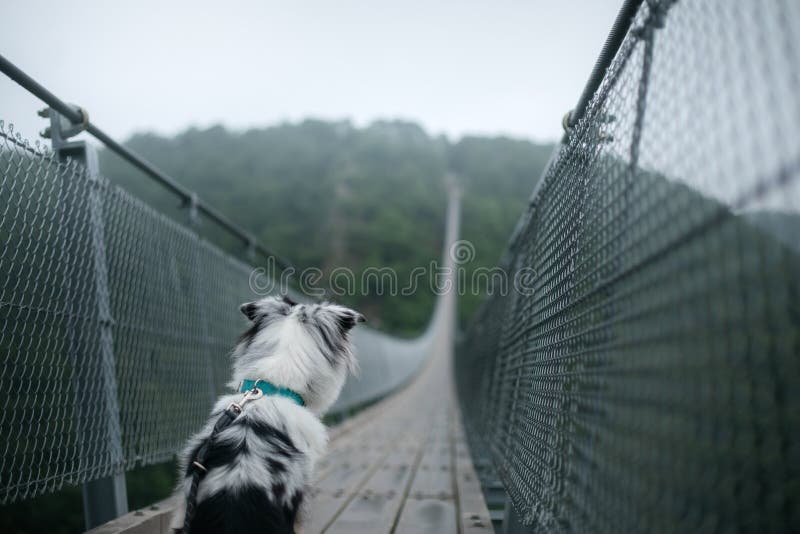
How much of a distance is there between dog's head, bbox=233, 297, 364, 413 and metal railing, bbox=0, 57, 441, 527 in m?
0.60

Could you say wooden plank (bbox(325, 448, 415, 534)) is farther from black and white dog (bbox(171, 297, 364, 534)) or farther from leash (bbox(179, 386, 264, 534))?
leash (bbox(179, 386, 264, 534))

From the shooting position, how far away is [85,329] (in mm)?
2328

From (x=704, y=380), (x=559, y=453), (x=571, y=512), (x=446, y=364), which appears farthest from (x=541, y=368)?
(x=446, y=364)

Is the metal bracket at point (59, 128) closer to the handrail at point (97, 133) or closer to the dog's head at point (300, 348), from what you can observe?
the handrail at point (97, 133)

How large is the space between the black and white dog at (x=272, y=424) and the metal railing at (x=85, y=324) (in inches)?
20.4

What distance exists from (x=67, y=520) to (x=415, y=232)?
43.5m

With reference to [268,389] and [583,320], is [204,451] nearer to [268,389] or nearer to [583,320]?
[268,389]

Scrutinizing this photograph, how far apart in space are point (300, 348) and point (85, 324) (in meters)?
0.87

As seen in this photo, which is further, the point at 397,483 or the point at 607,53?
the point at 397,483

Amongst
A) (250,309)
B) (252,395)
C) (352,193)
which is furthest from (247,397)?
(352,193)

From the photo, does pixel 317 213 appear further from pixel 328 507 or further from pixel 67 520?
pixel 328 507

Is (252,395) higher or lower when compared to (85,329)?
lower

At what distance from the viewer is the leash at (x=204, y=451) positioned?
5.50ft

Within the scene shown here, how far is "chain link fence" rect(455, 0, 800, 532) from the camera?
749 millimetres
